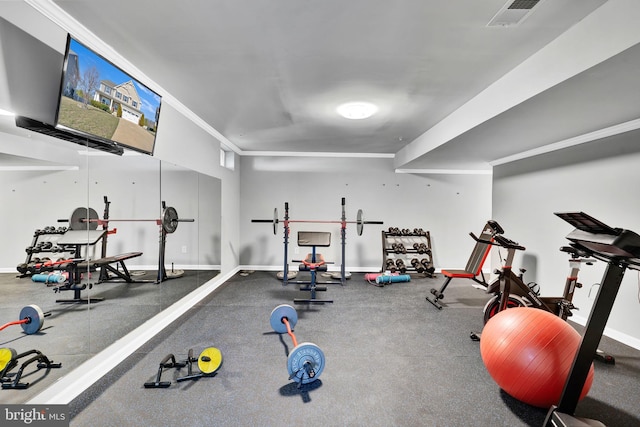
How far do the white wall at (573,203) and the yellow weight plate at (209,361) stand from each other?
12.8ft

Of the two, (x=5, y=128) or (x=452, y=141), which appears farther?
(x=452, y=141)

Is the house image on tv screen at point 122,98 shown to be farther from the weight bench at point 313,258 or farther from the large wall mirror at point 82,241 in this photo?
the weight bench at point 313,258

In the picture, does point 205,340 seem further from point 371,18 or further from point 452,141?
point 452,141

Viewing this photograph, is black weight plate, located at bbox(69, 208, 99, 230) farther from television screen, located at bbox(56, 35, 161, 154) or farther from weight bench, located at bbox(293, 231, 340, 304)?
weight bench, located at bbox(293, 231, 340, 304)

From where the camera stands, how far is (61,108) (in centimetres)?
167

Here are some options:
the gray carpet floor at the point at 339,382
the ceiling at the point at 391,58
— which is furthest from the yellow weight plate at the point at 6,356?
the ceiling at the point at 391,58

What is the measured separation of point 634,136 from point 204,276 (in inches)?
209

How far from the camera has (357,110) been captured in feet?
10.7

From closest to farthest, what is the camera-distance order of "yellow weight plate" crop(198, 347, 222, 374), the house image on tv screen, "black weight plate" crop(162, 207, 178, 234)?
the house image on tv screen
"yellow weight plate" crop(198, 347, 222, 374)
"black weight plate" crop(162, 207, 178, 234)

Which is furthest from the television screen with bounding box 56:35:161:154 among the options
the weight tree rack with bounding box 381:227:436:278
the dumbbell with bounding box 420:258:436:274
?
the dumbbell with bounding box 420:258:436:274

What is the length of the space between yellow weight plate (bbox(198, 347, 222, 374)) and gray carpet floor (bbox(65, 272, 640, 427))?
69mm

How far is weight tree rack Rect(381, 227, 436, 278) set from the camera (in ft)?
17.5

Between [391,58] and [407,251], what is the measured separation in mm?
4057

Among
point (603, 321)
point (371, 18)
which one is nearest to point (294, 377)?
point (603, 321)
